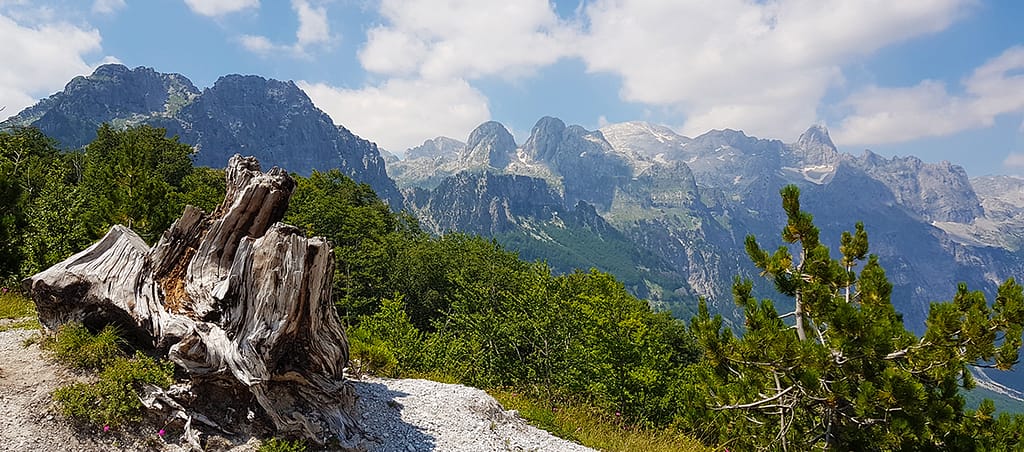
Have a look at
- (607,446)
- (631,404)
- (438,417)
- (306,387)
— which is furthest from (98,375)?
(631,404)

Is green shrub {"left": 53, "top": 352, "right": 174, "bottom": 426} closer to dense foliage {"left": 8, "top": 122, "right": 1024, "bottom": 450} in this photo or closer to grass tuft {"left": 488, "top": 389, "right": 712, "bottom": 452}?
dense foliage {"left": 8, "top": 122, "right": 1024, "bottom": 450}

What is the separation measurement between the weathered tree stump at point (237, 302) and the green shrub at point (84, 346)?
0.92 feet

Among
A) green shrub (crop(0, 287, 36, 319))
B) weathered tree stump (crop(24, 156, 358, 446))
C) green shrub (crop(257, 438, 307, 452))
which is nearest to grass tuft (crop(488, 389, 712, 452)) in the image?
weathered tree stump (crop(24, 156, 358, 446))

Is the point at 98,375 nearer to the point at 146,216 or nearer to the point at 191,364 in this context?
the point at 191,364

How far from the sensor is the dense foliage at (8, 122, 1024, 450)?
8.48 meters

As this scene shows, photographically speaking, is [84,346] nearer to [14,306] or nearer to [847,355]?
[14,306]

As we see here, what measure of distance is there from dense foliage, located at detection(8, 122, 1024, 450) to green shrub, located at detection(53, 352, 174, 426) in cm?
4

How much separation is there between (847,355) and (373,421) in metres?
8.66

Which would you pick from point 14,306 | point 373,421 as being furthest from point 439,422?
point 14,306

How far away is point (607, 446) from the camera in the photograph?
38.6 feet

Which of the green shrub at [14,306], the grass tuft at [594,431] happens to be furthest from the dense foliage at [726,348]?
the green shrub at [14,306]

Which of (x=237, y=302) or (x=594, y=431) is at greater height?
(x=237, y=302)

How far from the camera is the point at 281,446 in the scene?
8250mm

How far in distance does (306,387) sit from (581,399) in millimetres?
10290
